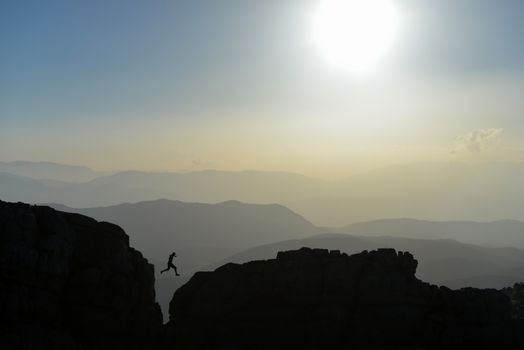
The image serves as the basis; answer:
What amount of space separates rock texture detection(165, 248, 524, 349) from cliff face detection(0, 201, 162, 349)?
4.80 m

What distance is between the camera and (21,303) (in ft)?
164

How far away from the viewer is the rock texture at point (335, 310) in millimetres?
53219

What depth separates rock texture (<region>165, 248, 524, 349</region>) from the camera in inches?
2095

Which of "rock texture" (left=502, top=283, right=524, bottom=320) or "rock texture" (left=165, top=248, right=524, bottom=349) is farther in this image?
"rock texture" (left=502, top=283, right=524, bottom=320)

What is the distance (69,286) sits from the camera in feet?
178

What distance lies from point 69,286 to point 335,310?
1135 inches

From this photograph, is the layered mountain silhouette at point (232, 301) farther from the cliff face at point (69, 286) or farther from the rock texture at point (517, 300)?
the rock texture at point (517, 300)

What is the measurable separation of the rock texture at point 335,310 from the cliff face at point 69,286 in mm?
4804

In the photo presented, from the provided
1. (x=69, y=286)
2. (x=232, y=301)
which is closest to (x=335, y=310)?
(x=232, y=301)

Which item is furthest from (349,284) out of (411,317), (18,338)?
(18,338)

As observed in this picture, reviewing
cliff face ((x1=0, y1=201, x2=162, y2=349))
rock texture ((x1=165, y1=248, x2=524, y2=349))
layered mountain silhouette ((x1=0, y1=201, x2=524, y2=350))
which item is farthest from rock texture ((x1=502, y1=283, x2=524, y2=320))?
cliff face ((x1=0, y1=201, x2=162, y2=349))

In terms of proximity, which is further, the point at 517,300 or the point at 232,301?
the point at 517,300

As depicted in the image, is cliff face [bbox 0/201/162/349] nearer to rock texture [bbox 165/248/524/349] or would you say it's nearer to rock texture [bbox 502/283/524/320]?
rock texture [bbox 165/248/524/349]

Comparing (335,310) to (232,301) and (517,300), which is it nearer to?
(232,301)
